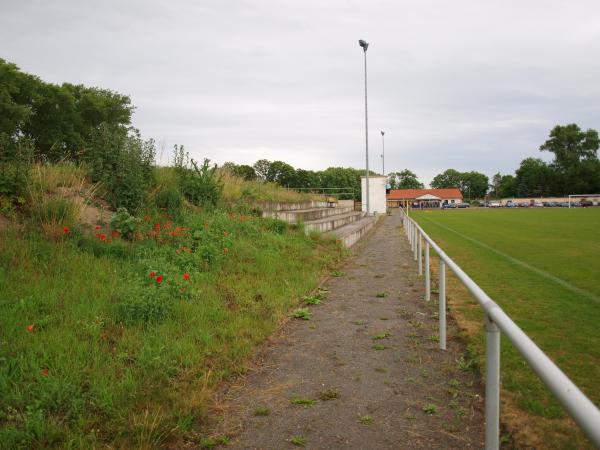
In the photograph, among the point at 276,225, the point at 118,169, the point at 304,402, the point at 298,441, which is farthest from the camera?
the point at 276,225

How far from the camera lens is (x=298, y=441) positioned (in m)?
2.74

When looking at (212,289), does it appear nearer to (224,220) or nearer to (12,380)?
(12,380)

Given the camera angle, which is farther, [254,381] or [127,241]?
[127,241]

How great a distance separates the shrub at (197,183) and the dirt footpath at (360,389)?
5108 mm

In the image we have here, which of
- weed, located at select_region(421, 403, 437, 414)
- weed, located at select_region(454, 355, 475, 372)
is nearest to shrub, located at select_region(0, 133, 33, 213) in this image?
weed, located at select_region(421, 403, 437, 414)

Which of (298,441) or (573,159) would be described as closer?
(298,441)

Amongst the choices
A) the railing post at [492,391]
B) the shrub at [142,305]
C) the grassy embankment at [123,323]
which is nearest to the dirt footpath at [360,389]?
the grassy embankment at [123,323]

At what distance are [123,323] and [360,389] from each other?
7.91ft

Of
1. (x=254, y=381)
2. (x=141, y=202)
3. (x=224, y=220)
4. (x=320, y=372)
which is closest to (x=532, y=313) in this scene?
(x=320, y=372)

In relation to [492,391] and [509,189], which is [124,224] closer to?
[492,391]

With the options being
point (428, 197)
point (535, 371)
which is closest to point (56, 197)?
point (535, 371)

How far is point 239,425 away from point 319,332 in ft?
7.14

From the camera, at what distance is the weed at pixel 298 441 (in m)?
2.73

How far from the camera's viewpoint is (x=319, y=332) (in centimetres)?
505
